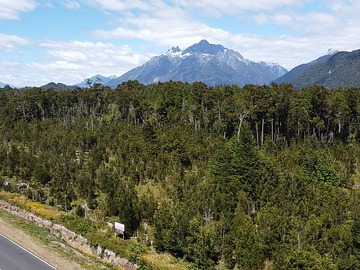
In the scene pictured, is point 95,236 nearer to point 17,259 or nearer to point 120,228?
point 120,228

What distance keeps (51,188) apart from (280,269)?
70.1 ft

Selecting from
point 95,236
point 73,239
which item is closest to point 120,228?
point 95,236

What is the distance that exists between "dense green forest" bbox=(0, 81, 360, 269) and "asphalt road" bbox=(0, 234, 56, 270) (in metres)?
6.39

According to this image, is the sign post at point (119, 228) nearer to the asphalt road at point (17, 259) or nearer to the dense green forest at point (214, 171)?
the dense green forest at point (214, 171)

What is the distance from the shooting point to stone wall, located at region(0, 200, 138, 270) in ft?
65.4

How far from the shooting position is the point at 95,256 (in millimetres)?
21031

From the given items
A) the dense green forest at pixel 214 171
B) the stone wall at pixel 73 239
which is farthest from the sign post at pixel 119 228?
the stone wall at pixel 73 239

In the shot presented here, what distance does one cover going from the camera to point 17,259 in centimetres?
1898

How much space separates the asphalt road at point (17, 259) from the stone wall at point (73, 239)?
3.11 meters

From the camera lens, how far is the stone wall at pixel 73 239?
65.4 feet

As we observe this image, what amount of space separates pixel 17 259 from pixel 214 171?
17.0 metres

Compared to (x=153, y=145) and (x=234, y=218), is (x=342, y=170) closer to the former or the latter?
(x=234, y=218)

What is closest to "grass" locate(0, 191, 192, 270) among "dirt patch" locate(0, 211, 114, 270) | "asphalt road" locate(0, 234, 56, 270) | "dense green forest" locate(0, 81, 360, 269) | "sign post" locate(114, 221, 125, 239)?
"dirt patch" locate(0, 211, 114, 270)

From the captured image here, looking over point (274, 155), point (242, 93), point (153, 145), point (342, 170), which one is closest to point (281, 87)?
point (242, 93)
